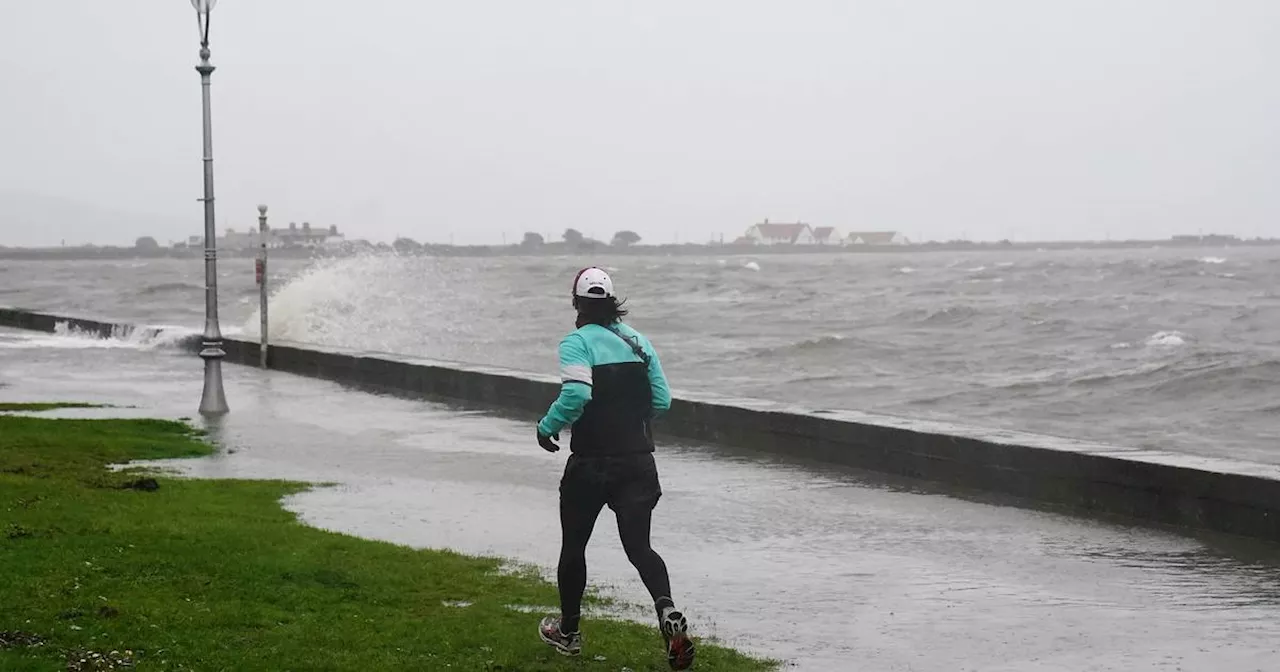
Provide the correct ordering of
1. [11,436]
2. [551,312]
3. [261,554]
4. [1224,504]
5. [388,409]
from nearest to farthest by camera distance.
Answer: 1. [261,554]
2. [1224,504]
3. [11,436]
4. [388,409]
5. [551,312]

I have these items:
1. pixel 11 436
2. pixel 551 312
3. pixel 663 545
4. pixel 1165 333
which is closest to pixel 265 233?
pixel 11 436

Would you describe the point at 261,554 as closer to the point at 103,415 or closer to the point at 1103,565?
the point at 1103,565

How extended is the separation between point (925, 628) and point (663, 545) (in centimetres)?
261

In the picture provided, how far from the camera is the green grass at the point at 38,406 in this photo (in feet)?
55.4

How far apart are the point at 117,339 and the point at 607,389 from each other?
1054 inches

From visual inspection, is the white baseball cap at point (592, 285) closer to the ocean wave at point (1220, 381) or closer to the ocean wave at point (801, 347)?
the ocean wave at point (1220, 381)

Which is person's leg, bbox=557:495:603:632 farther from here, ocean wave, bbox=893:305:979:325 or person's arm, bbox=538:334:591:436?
ocean wave, bbox=893:305:979:325

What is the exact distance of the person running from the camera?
6316 mm

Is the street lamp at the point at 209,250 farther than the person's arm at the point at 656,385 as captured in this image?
Yes

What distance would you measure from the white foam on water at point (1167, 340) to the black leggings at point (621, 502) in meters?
39.3

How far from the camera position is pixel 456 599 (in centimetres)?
770

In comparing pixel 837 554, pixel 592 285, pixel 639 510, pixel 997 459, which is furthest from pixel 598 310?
pixel 997 459

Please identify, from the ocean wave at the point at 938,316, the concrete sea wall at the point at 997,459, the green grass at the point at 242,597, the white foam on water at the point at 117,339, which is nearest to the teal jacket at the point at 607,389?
the green grass at the point at 242,597

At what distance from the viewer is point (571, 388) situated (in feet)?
20.5
